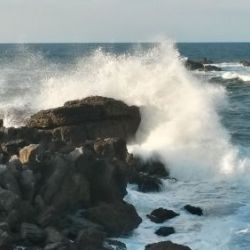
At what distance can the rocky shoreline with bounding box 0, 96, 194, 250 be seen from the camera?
1255 centimetres

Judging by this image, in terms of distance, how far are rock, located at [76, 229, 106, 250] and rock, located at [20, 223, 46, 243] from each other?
0.73 metres

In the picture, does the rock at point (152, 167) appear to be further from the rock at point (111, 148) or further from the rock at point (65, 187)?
the rock at point (65, 187)

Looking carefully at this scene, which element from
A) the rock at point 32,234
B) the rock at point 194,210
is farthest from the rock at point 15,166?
the rock at point 194,210

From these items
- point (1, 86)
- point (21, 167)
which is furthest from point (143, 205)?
point (1, 86)

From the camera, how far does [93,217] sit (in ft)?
46.2

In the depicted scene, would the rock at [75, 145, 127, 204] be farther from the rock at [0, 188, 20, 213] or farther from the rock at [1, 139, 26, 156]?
the rock at [1, 139, 26, 156]

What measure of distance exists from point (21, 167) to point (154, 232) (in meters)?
3.50

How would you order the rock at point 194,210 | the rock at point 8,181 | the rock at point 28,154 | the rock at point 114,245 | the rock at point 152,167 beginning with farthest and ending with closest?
1. the rock at point 152,167
2. the rock at point 194,210
3. the rock at point 28,154
4. the rock at point 8,181
5. the rock at point 114,245

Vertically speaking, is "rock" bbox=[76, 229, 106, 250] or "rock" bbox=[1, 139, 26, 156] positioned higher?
"rock" bbox=[1, 139, 26, 156]

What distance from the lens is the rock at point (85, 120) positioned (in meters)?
20.5

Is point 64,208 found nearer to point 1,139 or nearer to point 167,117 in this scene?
point 1,139

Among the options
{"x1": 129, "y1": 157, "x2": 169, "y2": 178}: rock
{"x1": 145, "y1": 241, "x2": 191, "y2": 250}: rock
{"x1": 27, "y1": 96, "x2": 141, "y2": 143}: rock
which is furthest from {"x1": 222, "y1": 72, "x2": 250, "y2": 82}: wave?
{"x1": 145, "y1": 241, "x2": 191, "y2": 250}: rock

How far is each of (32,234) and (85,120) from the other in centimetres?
877

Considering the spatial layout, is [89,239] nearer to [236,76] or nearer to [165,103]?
[165,103]
